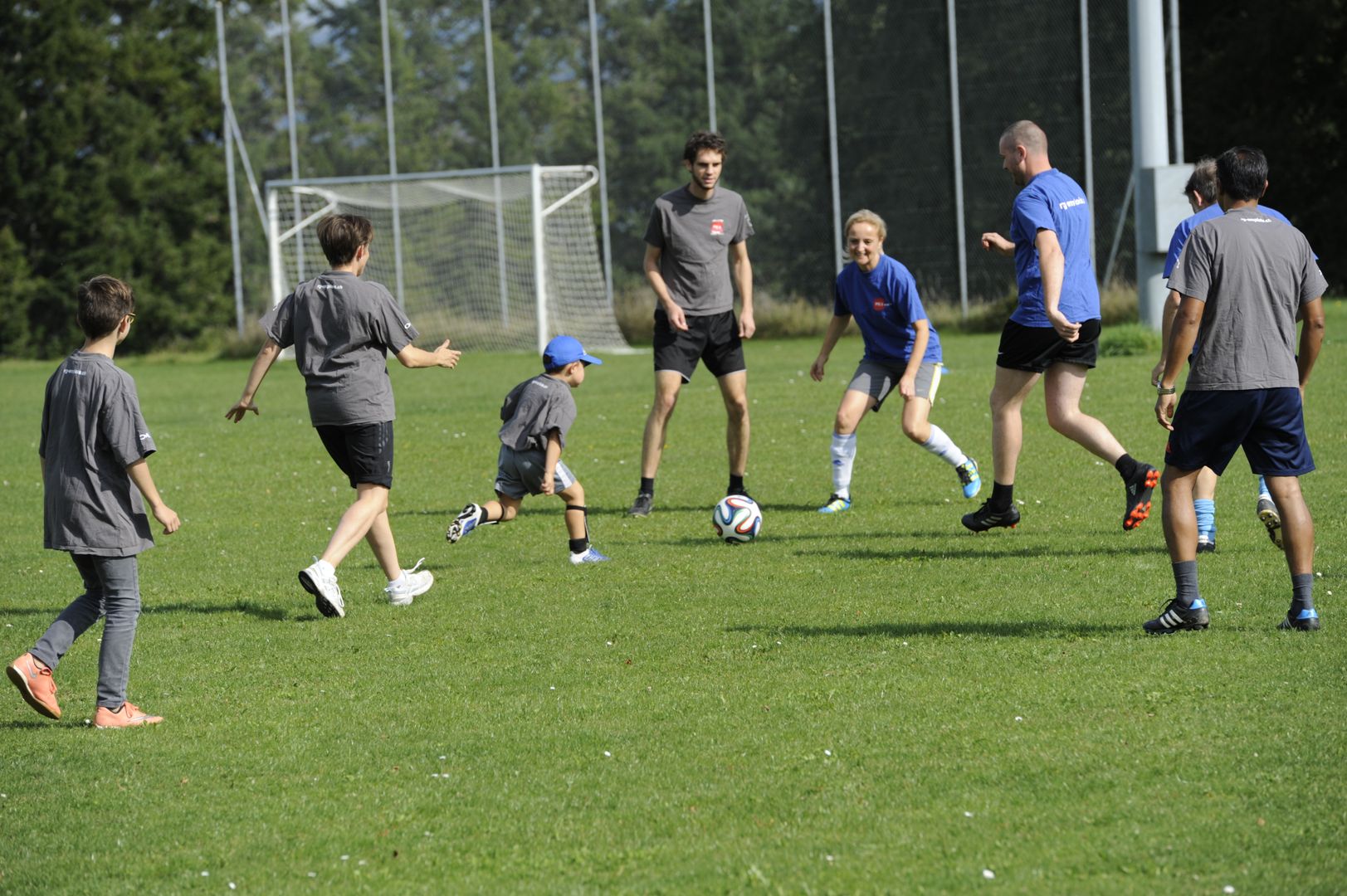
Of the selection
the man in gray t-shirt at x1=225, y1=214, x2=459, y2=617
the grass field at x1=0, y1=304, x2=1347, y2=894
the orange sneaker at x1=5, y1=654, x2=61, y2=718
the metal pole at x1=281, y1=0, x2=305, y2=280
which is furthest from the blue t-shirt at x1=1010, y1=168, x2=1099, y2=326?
the metal pole at x1=281, y1=0, x2=305, y2=280

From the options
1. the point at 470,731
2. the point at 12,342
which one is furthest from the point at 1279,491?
the point at 12,342

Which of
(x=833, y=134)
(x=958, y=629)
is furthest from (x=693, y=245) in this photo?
(x=833, y=134)

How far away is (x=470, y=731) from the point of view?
543 cm

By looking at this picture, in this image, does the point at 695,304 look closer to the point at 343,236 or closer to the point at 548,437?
the point at 548,437

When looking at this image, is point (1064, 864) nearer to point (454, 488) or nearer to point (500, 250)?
point (454, 488)

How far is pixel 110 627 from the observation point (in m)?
5.73

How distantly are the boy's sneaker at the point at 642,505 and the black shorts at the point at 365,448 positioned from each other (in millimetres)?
2942

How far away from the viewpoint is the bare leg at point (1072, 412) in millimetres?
8445

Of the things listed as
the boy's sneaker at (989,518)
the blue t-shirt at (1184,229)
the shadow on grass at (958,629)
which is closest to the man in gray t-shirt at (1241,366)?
the shadow on grass at (958,629)

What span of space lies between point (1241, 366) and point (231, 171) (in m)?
32.2

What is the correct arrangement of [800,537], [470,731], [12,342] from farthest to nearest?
[12,342] < [800,537] < [470,731]

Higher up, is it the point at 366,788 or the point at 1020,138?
the point at 1020,138

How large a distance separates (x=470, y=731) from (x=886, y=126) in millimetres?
26885

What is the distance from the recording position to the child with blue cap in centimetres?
847
